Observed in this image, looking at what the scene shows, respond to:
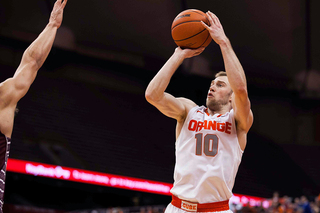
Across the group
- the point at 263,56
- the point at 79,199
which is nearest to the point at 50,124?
the point at 79,199

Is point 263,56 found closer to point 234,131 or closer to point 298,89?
point 298,89

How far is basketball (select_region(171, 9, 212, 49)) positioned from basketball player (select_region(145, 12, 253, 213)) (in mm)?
72

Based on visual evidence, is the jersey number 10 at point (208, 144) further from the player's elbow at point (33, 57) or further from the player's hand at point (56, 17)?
the player's hand at point (56, 17)

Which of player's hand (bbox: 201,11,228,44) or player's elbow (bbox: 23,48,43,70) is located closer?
player's elbow (bbox: 23,48,43,70)

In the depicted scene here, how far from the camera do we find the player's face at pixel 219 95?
374 centimetres

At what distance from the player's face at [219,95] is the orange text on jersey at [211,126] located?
0.28m

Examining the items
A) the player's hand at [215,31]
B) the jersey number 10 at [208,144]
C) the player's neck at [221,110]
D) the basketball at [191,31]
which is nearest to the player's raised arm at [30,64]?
the basketball at [191,31]

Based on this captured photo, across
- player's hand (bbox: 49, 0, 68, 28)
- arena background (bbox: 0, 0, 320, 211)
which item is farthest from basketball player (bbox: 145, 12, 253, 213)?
arena background (bbox: 0, 0, 320, 211)

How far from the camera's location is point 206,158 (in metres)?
3.36

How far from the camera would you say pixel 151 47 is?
20.0 m

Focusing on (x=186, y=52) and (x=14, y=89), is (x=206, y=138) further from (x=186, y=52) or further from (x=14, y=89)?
(x=14, y=89)

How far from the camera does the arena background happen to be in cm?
1636

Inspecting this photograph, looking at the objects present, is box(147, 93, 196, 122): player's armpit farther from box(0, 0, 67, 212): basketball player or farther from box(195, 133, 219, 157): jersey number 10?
box(0, 0, 67, 212): basketball player

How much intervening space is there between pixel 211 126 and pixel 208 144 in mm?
197
